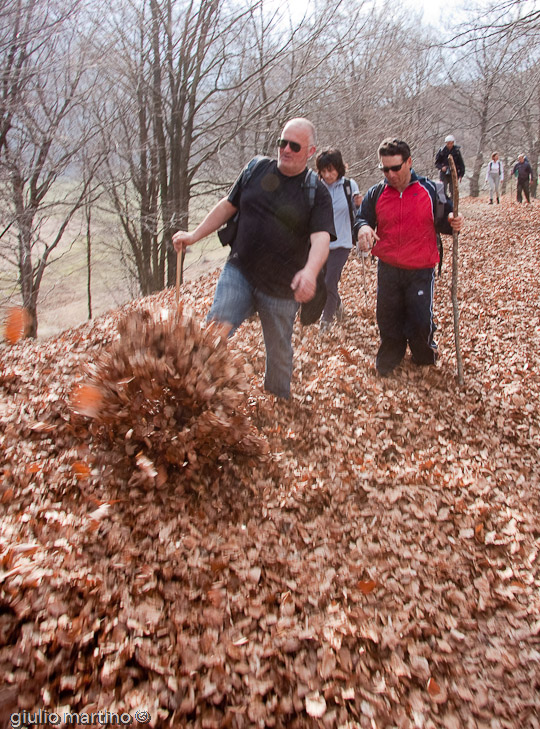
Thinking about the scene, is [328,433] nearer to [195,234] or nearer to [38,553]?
[195,234]

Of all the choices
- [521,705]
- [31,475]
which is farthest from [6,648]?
[521,705]

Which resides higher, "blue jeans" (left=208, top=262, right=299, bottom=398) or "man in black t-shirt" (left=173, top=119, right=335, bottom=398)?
"man in black t-shirt" (left=173, top=119, right=335, bottom=398)

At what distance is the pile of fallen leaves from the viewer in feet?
10.6

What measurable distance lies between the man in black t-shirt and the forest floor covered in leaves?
662 millimetres

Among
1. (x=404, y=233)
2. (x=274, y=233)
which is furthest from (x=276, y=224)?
(x=404, y=233)

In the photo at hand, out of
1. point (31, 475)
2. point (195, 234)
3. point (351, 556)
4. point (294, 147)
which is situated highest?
point (294, 147)

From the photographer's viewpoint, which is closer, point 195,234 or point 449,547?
point 449,547

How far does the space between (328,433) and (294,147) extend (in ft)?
8.01

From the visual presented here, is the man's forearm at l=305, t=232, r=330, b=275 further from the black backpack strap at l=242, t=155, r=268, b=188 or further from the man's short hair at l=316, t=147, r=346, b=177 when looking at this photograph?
the man's short hair at l=316, t=147, r=346, b=177

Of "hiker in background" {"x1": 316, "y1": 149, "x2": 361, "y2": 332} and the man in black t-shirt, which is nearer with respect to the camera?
the man in black t-shirt

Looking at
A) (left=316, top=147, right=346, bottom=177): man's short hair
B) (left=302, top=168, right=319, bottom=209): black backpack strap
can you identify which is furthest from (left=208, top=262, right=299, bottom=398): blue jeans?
(left=316, top=147, right=346, bottom=177): man's short hair

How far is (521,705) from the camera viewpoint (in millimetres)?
2332

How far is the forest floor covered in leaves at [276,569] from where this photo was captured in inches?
88.6

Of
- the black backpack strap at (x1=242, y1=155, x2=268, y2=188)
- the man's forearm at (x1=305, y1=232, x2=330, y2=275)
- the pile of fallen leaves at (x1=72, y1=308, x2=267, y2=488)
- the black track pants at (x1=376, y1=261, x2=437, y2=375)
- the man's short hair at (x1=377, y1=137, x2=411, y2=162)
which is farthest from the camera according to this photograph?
the black track pants at (x1=376, y1=261, x2=437, y2=375)
